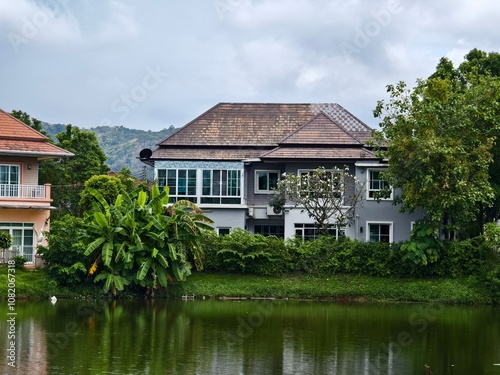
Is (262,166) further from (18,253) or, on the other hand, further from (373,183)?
(18,253)

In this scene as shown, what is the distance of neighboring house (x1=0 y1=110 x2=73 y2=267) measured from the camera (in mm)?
39875

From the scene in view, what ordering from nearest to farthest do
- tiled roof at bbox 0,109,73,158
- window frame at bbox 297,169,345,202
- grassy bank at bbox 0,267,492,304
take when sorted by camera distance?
grassy bank at bbox 0,267,492,304 → tiled roof at bbox 0,109,73,158 → window frame at bbox 297,169,345,202

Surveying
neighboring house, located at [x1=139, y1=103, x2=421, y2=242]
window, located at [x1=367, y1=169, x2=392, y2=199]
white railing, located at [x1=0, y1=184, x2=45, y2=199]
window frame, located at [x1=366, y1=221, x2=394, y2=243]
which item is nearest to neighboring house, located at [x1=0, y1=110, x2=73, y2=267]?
white railing, located at [x1=0, y1=184, x2=45, y2=199]

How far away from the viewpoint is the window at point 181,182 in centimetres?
4532

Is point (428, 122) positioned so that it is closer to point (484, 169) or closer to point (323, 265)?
point (484, 169)

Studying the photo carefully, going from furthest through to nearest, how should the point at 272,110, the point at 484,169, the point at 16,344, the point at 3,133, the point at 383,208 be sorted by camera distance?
the point at 272,110
the point at 383,208
the point at 3,133
the point at 484,169
the point at 16,344

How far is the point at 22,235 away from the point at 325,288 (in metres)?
12.6

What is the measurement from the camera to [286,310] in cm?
3356

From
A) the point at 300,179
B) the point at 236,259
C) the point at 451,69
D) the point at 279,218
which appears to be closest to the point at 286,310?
the point at 236,259

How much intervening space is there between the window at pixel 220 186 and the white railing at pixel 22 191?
798 centimetres

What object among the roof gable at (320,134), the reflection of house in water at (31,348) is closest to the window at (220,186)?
the roof gable at (320,134)

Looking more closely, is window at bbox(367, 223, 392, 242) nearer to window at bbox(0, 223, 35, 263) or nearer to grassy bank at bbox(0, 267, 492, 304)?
grassy bank at bbox(0, 267, 492, 304)

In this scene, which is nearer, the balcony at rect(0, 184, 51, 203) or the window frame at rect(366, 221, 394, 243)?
the balcony at rect(0, 184, 51, 203)

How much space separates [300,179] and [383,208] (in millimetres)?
4433
